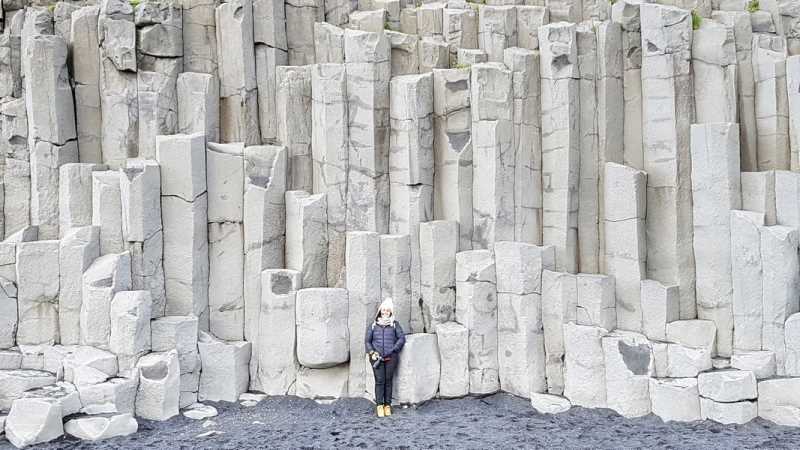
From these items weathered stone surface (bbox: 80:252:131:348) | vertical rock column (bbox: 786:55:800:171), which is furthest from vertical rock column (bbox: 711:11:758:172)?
weathered stone surface (bbox: 80:252:131:348)

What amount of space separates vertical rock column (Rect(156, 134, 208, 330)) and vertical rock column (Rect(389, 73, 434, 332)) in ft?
10.4

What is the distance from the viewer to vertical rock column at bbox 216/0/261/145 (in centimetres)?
1238

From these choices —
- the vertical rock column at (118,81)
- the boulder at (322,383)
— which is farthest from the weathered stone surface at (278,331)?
the vertical rock column at (118,81)

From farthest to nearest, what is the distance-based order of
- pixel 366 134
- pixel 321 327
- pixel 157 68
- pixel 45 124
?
1. pixel 157 68
2. pixel 366 134
3. pixel 45 124
4. pixel 321 327

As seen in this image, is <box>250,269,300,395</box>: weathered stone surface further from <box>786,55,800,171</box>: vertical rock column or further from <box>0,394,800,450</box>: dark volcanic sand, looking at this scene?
<box>786,55,800,171</box>: vertical rock column

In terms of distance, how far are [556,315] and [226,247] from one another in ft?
17.6

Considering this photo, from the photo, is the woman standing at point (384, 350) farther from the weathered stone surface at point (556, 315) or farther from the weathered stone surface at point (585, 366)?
the weathered stone surface at point (585, 366)

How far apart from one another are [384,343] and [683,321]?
14.7 ft

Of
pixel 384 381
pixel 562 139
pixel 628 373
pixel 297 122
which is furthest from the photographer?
pixel 297 122

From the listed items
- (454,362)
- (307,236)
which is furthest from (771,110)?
(307,236)

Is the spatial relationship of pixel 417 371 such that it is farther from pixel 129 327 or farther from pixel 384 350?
pixel 129 327

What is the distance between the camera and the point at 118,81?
40.0ft

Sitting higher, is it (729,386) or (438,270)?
(438,270)

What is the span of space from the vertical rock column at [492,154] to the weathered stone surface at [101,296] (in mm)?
5497
